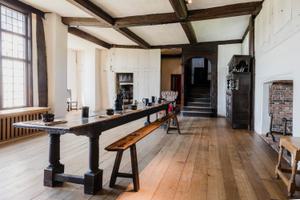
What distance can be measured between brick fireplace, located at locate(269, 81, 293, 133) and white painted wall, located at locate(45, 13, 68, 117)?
576 cm

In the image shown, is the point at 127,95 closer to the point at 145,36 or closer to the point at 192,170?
the point at 145,36

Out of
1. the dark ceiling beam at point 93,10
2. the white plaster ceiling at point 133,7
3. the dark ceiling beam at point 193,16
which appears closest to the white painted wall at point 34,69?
the dark ceiling beam at point 193,16

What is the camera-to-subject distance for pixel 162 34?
911cm

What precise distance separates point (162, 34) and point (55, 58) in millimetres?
4108

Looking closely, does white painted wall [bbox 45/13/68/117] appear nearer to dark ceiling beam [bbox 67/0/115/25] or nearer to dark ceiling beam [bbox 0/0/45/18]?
dark ceiling beam [bbox 0/0/45/18]

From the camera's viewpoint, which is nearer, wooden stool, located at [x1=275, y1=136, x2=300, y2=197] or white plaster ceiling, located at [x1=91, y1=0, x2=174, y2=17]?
wooden stool, located at [x1=275, y1=136, x2=300, y2=197]

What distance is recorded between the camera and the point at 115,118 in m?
3.17

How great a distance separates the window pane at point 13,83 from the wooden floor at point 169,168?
1.28 m

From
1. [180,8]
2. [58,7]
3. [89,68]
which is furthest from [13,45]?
[89,68]

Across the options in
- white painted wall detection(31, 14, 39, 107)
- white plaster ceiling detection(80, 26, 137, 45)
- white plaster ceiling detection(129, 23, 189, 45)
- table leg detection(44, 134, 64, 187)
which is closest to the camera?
table leg detection(44, 134, 64, 187)

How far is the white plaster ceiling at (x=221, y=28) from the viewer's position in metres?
7.38

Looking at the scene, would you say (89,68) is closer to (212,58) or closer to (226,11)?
(212,58)

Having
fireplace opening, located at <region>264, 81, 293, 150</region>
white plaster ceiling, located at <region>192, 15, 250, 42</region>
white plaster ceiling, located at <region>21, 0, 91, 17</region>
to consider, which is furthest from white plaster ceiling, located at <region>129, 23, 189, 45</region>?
fireplace opening, located at <region>264, 81, 293, 150</region>

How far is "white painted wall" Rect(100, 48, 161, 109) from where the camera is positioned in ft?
37.3
